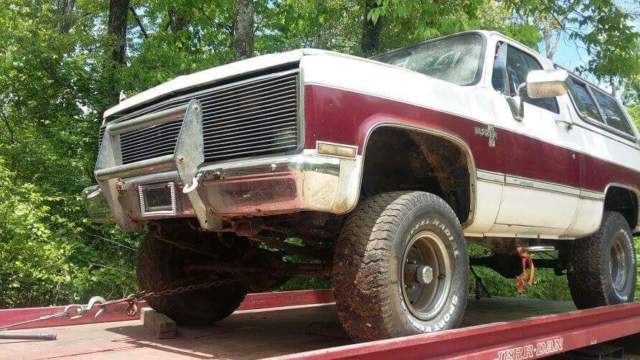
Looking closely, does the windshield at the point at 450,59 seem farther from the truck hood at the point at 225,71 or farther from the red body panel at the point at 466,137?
the truck hood at the point at 225,71

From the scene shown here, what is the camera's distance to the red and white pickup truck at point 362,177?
3023 millimetres

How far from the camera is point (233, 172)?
3033mm

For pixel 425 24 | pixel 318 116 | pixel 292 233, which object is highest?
pixel 425 24

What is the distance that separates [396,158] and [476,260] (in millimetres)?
2758

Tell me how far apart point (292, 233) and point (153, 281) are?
4.14ft

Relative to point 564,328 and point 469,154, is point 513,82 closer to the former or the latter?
point 469,154

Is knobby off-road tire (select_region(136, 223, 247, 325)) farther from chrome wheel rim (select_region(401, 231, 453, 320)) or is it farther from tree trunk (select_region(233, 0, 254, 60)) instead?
tree trunk (select_region(233, 0, 254, 60))

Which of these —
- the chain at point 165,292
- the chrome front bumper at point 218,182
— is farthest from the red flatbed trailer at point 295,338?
the chrome front bumper at point 218,182

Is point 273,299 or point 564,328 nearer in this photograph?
point 564,328

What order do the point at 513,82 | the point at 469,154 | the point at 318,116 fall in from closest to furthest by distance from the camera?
the point at 318,116 < the point at 469,154 < the point at 513,82

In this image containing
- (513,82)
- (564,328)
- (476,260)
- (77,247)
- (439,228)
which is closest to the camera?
(439,228)

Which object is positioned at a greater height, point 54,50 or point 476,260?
point 54,50

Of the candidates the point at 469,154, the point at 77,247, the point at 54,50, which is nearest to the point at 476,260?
the point at 469,154

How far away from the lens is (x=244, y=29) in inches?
320
